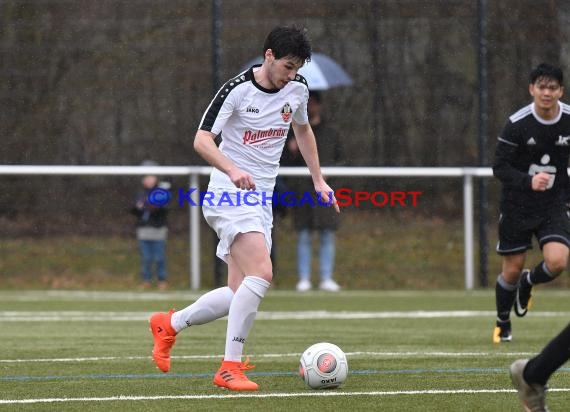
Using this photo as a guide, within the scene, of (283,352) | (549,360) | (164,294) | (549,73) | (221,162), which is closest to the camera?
(549,360)

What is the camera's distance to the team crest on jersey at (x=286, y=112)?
285 inches

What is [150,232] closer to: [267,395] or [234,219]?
[234,219]

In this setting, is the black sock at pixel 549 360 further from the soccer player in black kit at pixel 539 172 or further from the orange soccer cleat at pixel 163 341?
the soccer player in black kit at pixel 539 172

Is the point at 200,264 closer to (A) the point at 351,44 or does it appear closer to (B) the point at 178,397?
(A) the point at 351,44

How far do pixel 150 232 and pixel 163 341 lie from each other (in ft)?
27.4

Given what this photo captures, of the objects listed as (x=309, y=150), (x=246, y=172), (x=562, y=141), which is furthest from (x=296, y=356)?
(x=562, y=141)

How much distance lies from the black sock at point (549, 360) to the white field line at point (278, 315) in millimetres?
6422

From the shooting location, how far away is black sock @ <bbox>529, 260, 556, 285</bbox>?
9.22m

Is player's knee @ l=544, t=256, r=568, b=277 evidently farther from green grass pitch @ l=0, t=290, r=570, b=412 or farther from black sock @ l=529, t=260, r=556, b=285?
green grass pitch @ l=0, t=290, r=570, b=412

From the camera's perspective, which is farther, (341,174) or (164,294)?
(341,174)

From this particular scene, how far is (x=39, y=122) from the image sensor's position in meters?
16.1

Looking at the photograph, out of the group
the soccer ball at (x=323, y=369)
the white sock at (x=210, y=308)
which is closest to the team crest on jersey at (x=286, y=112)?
the white sock at (x=210, y=308)

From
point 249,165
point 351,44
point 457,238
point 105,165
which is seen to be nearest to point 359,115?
point 351,44

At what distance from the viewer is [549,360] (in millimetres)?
5309
